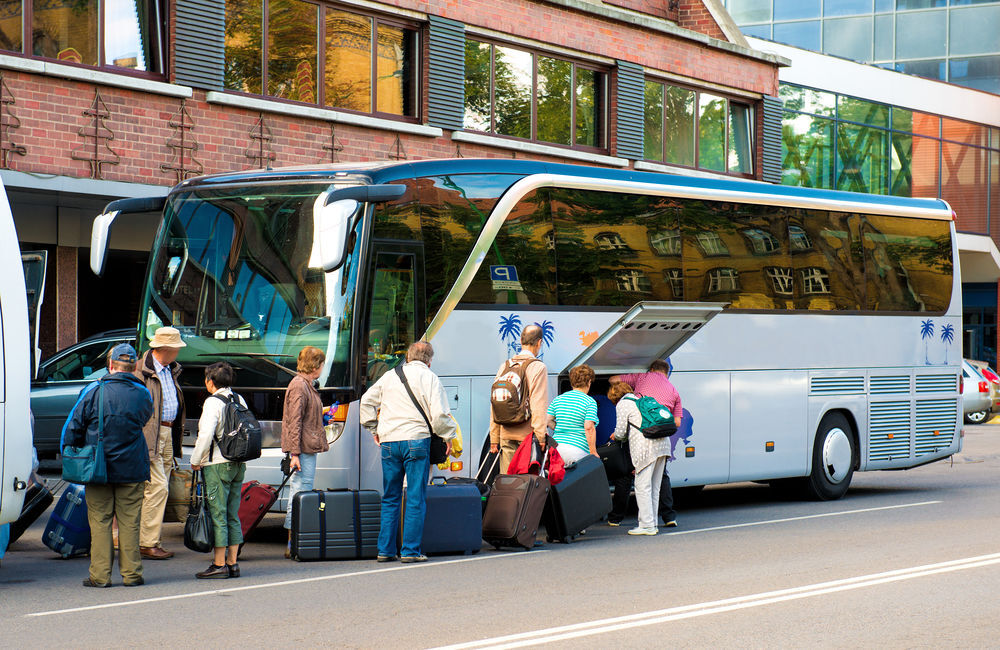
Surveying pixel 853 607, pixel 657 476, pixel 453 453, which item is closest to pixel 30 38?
pixel 453 453

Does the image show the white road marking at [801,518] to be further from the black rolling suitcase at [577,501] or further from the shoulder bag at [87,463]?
the shoulder bag at [87,463]

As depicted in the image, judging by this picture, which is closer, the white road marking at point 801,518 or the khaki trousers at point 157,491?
the khaki trousers at point 157,491

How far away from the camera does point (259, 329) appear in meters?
11.1

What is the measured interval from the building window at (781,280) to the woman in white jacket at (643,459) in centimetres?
313

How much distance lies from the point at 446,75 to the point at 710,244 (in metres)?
8.49

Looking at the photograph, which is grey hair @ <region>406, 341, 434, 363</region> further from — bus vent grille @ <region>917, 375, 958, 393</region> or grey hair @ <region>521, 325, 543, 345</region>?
bus vent grille @ <region>917, 375, 958, 393</region>

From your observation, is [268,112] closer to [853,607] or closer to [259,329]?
[259,329]

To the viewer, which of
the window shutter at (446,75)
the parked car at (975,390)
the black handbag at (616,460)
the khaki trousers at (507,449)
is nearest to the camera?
the khaki trousers at (507,449)

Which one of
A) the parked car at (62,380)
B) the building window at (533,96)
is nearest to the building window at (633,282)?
the parked car at (62,380)

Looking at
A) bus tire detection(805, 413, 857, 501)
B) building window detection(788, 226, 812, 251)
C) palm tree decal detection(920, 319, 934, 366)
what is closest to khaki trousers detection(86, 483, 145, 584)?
building window detection(788, 226, 812, 251)

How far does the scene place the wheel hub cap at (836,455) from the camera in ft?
51.1

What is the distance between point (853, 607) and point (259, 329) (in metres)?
5.32

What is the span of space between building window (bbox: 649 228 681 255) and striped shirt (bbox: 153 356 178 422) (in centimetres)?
520

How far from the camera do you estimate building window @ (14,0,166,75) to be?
1641cm
